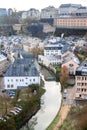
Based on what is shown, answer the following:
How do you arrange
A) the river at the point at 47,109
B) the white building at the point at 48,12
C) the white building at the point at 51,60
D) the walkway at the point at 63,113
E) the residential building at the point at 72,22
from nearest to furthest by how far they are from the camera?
the walkway at the point at 63,113, the river at the point at 47,109, the white building at the point at 51,60, the residential building at the point at 72,22, the white building at the point at 48,12

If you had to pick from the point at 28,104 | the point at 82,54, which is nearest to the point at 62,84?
the point at 28,104

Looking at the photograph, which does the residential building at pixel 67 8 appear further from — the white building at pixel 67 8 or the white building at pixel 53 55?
the white building at pixel 53 55

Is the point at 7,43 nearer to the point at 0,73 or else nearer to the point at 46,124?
the point at 0,73

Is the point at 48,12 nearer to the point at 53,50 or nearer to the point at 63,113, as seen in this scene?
the point at 53,50

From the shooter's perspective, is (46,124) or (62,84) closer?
(46,124)

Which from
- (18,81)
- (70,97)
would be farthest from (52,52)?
(70,97)

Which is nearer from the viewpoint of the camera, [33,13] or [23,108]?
[23,108]

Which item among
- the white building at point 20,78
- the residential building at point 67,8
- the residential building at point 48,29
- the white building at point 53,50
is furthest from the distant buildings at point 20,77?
the residential building at point 67,8
